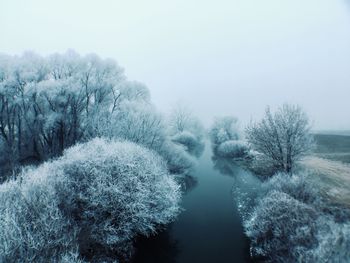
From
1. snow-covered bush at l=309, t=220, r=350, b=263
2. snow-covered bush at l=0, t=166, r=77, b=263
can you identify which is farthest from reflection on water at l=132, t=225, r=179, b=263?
snow-covered bush at l=309, t=220, r=350, b=263

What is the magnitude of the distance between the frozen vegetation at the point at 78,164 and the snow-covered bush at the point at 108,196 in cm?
6

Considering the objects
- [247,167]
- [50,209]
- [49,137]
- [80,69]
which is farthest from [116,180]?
[247,167]

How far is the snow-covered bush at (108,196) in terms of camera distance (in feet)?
36.3

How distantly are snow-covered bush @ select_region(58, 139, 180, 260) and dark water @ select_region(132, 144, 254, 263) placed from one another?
1403 mm

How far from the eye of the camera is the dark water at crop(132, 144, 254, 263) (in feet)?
38.4

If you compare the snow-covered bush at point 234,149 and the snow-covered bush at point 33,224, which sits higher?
the snow-covered bush at point 33,224

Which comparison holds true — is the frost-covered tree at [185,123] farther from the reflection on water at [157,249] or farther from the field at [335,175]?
the reflection on water at [157,249]

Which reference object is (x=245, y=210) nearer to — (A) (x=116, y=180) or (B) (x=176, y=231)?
(B) (x=176, y=231)

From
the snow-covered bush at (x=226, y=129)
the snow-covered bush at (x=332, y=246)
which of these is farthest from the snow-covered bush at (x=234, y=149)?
the snow-covered bush at (x=332, y=246)

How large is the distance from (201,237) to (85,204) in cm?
764

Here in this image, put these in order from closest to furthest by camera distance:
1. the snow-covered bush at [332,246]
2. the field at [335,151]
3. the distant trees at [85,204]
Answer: the snow-covered bush at [332,246], the distant trees at [85,204], the field at [335,151]

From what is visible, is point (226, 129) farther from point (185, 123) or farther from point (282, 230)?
point (282, 230)

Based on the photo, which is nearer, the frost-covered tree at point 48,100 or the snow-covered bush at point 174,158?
the frost-covered tree at point 48,100

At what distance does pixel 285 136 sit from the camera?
1825 cm
